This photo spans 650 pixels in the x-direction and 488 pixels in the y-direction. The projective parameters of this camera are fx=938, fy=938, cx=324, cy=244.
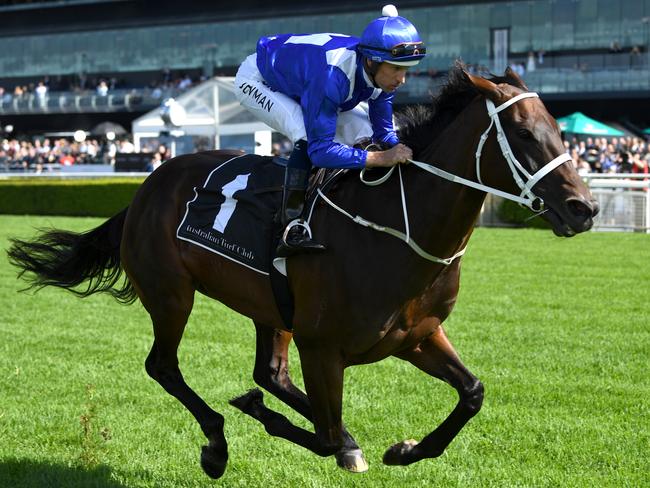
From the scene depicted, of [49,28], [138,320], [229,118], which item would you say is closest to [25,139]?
[49,28]

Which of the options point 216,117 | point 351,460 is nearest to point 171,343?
point 351,460

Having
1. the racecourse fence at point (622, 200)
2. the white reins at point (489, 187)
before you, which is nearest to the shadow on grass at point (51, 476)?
the white reins at point (489, 187)

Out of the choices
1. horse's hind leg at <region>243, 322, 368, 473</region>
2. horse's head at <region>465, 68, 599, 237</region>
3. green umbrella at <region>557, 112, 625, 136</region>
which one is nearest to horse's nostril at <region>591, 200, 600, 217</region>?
horse's head at <region>465, 68, 599, 237</region>

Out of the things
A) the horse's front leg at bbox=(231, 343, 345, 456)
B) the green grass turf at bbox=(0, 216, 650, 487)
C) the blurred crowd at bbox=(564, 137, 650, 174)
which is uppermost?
the horse's front leg at bbox=(231, 343, 345, 456)

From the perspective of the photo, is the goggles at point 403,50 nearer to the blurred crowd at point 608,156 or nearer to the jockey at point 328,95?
Result: the jockey at point 328,95

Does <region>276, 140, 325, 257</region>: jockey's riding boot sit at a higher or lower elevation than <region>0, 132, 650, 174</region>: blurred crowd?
higher

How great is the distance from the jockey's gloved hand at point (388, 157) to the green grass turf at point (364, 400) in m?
1.54

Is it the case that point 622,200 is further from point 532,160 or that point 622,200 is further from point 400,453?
point 532,160

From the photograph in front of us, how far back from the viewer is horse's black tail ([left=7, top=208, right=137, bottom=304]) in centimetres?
545

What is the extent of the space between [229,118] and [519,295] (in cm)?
1556

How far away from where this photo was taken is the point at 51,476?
14.8 feet

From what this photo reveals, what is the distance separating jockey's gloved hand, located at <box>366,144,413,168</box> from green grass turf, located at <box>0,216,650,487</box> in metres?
1.54

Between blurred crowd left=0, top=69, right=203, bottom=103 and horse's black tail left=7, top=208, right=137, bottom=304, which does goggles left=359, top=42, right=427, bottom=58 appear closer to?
horse's black tail left=7, top=208, right=137, bottom=304

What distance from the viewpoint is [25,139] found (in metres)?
44.5
